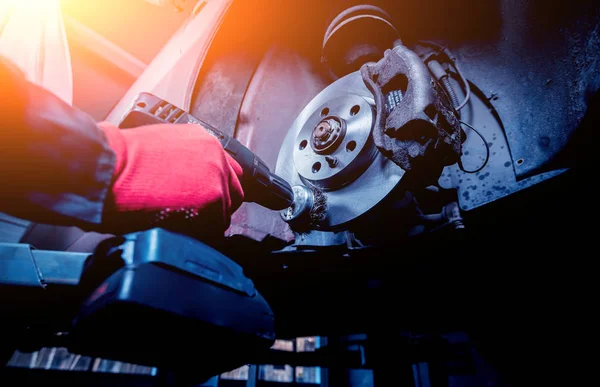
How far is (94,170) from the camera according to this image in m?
0.46

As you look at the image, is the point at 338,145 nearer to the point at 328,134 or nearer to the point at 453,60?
the point at 328,134

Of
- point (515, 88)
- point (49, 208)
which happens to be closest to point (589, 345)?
point (515, 88)

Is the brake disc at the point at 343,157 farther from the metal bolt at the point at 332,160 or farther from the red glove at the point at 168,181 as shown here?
the red glove at the point at 168,181

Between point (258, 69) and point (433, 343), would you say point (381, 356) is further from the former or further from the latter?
point (258, 69)

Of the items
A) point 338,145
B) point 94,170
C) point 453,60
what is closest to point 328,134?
point 338,145

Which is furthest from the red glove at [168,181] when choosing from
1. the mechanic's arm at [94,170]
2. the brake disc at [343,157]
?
the brake disc at [343,157]

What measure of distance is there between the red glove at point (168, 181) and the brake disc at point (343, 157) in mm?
370

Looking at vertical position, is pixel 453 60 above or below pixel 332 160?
above

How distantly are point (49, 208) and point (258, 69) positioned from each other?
1059mm

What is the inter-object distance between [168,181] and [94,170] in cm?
11

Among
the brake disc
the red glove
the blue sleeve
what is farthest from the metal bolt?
the blue sleeve

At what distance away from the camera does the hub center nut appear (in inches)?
36.0

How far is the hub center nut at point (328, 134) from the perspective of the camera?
92cm

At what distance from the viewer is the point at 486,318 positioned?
117 cm
